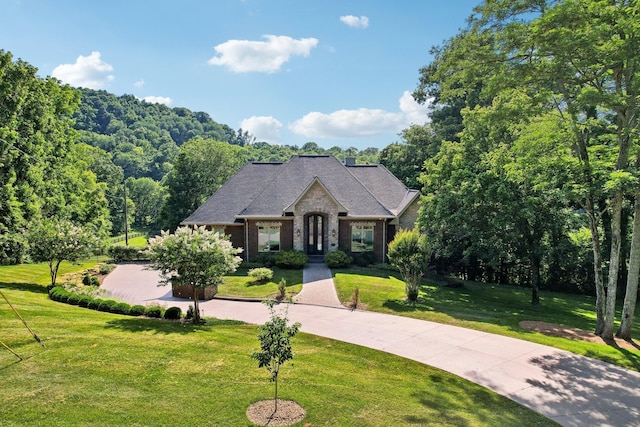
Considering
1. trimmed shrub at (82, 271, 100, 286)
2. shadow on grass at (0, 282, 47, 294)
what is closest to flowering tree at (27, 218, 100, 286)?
→ shadow on grass at (0, 282, 47, 294)

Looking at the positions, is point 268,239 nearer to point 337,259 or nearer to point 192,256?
point 337,259

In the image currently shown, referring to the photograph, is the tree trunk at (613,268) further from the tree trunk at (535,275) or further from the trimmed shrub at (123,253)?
the trimmed shrub at (123,253)

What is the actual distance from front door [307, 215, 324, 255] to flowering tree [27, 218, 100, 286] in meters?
14.5

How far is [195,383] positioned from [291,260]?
17584mm

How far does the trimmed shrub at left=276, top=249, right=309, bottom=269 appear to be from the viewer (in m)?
26.5

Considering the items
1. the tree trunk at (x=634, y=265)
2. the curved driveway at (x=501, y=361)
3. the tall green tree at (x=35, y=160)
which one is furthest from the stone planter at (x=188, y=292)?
the tree trunk at (x=634, y=265)

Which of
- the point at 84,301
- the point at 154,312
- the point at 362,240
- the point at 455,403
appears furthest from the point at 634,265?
the point at 84,301

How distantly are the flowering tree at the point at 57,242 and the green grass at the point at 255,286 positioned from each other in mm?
6845

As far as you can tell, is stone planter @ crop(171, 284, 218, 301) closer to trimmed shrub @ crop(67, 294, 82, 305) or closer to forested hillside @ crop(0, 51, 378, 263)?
trimmed shrub @ crop(67, 294, 82, 305)

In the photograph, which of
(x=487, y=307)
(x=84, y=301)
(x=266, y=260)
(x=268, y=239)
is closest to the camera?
(x=84, y=301)

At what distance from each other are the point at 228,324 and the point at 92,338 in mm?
5021

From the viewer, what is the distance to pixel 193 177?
46344 mm

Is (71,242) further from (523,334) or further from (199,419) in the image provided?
(523,334)

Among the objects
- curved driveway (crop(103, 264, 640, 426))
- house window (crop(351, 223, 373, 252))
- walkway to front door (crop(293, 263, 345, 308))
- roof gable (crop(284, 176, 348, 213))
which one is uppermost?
roof gable (crop(284, 176, 348, 213))
